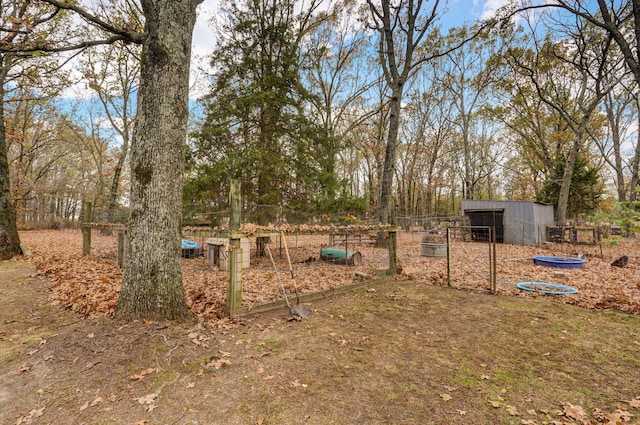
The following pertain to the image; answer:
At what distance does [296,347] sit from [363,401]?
1327 mm

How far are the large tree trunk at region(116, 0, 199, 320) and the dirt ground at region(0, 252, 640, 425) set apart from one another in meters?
0.38

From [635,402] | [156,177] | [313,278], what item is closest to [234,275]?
[156,177]

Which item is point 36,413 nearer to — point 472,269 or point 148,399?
point 148,399

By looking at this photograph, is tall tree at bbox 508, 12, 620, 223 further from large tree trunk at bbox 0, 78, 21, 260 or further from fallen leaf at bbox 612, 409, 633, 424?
large tree trunk at bbox 0, 78, 21, 260

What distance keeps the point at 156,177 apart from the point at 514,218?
19369 millimetres

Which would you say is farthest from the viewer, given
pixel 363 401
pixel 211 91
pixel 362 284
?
pixel 211 91

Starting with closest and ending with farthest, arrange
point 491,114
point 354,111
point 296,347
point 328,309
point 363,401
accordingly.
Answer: point 363,401 → point 296,347 → point 328,309 → point 354,111 → point 491,114

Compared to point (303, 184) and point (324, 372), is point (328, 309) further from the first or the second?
point (303, 184)

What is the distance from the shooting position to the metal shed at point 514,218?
16734 mm

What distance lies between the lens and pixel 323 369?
3.30 meters

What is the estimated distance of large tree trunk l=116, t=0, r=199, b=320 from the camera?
3.98m

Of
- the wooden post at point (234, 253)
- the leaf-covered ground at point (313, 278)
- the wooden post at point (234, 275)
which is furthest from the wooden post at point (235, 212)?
the leaf-covered ground at point (313, 278)

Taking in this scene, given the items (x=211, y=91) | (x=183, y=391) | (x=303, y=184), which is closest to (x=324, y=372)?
(x=183, y=391)

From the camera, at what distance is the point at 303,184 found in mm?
10172
